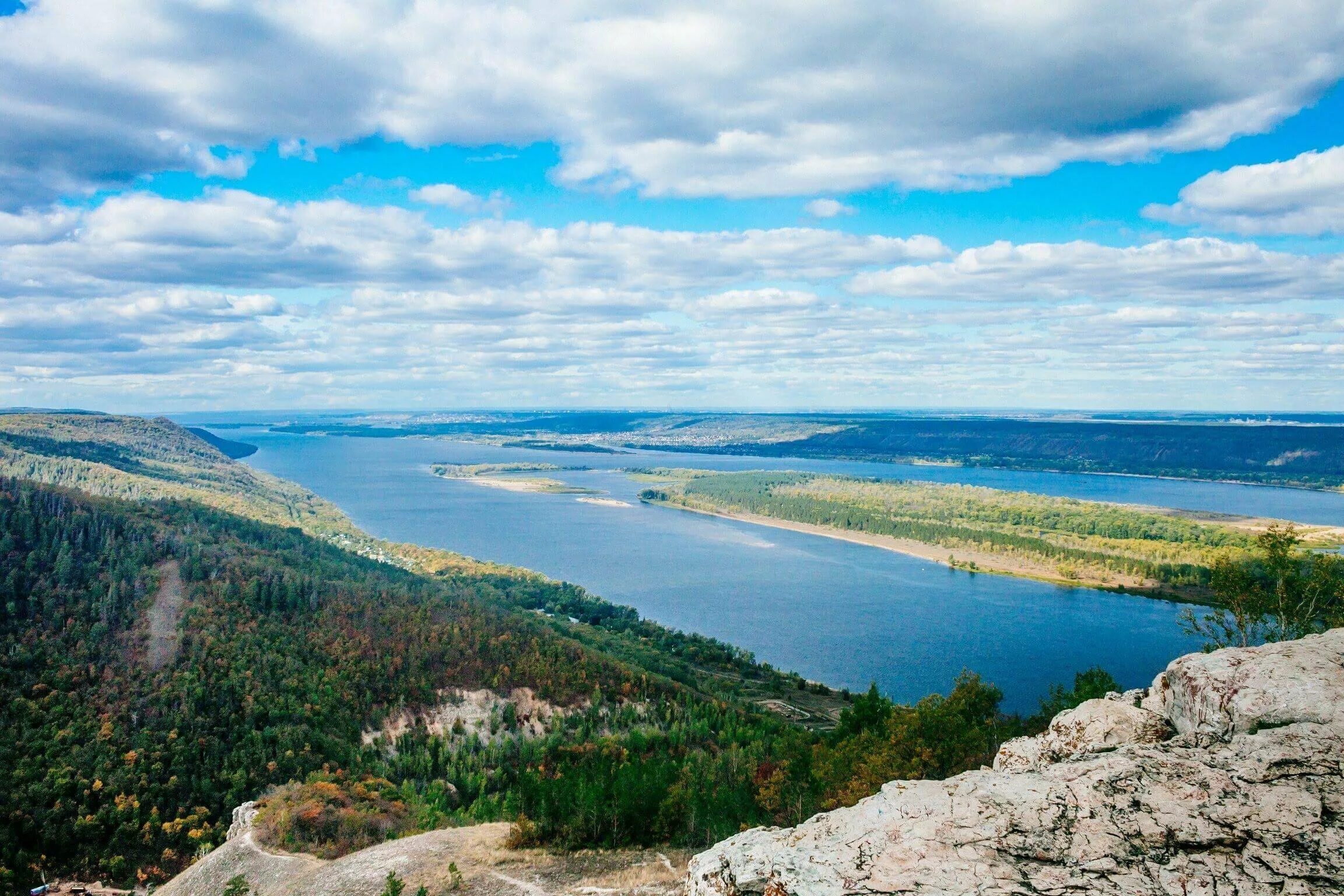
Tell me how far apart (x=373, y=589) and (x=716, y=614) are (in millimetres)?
34716

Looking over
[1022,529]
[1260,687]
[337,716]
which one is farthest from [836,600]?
[1260,687]

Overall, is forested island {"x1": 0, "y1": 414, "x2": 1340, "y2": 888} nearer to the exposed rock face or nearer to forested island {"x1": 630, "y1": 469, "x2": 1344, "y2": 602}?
the exposed rock face

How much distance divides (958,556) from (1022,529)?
22.0m

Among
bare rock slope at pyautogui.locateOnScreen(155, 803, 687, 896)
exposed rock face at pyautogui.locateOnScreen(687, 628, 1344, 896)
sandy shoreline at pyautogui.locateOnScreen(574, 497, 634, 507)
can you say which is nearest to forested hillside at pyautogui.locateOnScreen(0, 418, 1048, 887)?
bare rock slope at pyautogui.locateOnScreen(155, 803, 687, 896)

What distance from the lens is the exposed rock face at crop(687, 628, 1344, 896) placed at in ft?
27.9

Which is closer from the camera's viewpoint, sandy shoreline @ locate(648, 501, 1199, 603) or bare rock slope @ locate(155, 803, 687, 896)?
bare rock slope @ locate(155, 803, 687, 896)

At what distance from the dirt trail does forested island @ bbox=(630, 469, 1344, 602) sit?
303 feet

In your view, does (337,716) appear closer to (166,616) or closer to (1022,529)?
(166,616)

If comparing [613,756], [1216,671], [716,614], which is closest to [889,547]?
[716,614]

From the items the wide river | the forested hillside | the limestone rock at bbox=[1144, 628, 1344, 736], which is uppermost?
the limestone rock at bbox=[1144, 628, 1344, 736]

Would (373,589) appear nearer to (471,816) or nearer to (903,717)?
(471,816)

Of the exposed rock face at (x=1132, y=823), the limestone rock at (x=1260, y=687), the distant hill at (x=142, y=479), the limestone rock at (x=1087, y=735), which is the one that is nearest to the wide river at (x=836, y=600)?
the distant hill at (x=142, y=479)

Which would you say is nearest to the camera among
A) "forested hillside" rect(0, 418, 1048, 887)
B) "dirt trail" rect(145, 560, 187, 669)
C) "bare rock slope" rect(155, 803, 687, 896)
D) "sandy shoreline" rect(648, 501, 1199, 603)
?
"bare rock slope" rect(155, 803, 687, 896)

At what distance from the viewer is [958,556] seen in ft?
394
